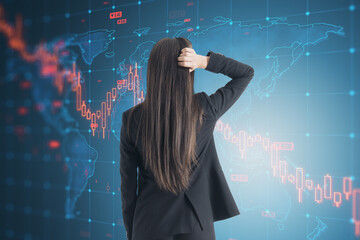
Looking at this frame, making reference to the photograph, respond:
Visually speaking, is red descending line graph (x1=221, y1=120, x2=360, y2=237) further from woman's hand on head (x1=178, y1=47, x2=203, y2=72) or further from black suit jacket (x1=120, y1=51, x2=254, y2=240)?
woman's hand on head (x1=178, y1=47, x2=203, y2=72)

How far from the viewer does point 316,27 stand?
1801 millimetres

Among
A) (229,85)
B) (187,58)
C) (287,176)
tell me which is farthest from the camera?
(287,176)

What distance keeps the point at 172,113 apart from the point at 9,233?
2814mm
